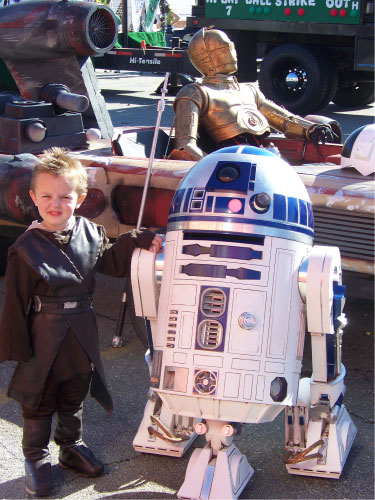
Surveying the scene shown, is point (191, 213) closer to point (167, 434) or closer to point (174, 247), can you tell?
point (174, 247)

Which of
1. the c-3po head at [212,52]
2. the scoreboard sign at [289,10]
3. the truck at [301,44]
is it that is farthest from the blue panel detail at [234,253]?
the scoreboard sign at [289,10]

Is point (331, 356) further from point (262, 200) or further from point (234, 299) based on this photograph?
point (262, 200)

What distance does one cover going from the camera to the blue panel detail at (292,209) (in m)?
2.97

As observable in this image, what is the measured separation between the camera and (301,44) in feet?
42.0

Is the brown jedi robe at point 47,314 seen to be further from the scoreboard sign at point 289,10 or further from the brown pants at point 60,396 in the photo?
the scoreboard sign at point 289,10

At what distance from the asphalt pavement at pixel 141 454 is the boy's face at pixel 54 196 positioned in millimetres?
1029

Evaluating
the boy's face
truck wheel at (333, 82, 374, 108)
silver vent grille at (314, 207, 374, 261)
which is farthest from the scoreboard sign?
the boy's face

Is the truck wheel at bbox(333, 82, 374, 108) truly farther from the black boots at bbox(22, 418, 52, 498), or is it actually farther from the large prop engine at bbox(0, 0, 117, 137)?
the black boots at bbox(22, 418, 52, 498)

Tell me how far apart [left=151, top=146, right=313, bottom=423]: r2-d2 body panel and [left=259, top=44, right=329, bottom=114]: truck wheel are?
9.64 m

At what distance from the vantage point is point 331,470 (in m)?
3.13

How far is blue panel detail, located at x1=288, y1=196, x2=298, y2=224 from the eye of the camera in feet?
9.74

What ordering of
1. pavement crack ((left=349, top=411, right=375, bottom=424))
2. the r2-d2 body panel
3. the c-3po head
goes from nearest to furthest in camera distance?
the r2-d2 body panel
pavement crack ((left=349, top=411, right=375, bottom=424))
the c-3po head

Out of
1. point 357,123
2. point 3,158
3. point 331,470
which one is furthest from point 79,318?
point 357,123

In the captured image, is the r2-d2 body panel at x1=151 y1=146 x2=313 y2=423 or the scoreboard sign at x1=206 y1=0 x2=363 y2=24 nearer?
the r2-d2 body panel at x1=151 y1=146 x2=313 y2=423
